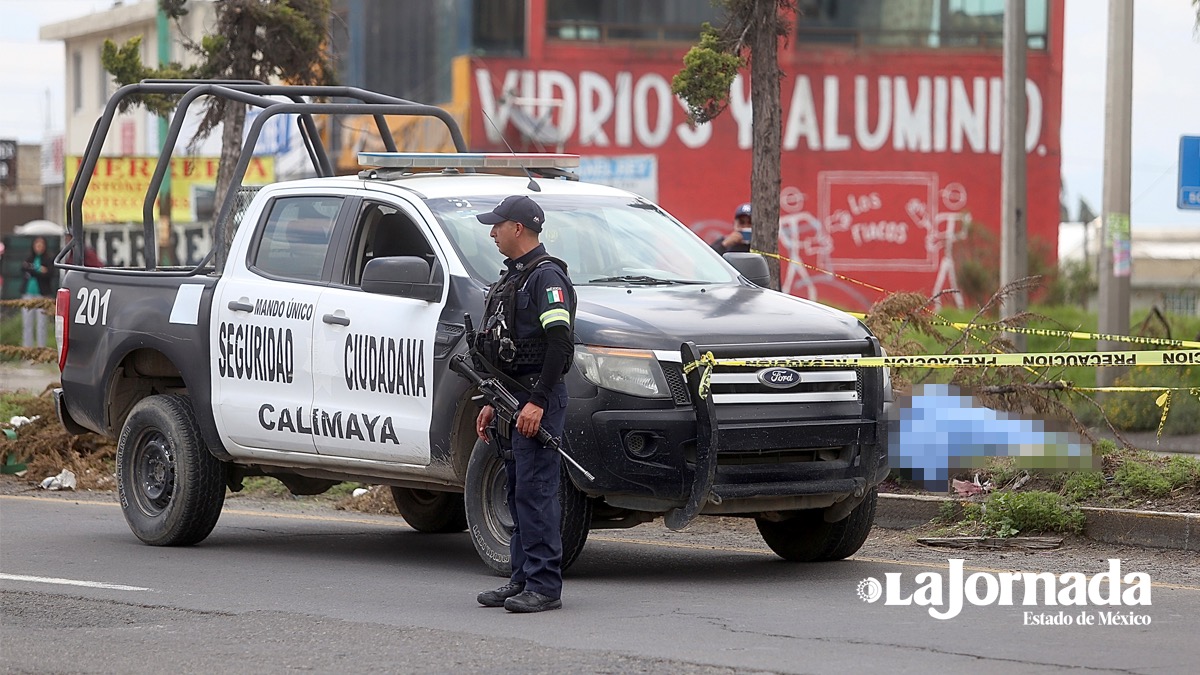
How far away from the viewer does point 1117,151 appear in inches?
728

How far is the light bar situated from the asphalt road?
2.09 metres

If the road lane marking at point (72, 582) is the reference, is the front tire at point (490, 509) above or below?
above

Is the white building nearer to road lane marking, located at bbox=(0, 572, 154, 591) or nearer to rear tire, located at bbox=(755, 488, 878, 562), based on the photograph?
rear tire, located at bbox=(755, 488, 878, 562)

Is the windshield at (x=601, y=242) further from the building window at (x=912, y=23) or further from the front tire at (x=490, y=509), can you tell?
the building window at (x=912, y=23)

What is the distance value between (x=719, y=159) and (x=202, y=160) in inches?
443

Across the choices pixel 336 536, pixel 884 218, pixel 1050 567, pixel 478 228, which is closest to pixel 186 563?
pixel 336 536

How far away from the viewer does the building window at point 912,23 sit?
128 ft

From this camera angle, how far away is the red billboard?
124 ft

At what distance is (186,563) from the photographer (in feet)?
32.0

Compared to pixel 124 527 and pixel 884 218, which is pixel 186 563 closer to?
pixel 124 527

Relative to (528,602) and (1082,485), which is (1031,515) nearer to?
(1082,485)

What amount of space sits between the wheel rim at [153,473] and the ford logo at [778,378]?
3676 mm

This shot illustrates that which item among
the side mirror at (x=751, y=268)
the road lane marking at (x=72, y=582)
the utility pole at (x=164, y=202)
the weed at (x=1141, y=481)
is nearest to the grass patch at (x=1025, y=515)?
the weed at (x=1141, y=481)

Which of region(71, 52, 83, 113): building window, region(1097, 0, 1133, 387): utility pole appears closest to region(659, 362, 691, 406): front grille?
region(1097, 0, 1133, 387): utility pole
